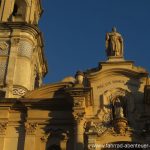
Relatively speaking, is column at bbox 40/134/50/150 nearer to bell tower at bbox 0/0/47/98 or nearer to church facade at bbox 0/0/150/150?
church facade at bbox 0/0/150/150

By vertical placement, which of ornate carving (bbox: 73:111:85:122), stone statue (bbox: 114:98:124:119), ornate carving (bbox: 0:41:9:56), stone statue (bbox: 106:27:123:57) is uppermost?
ornate carving (bbox: 0:41:9:56)

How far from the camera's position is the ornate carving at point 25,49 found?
3069 centimetres

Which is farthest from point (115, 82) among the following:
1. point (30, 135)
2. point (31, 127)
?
point (30, 135)

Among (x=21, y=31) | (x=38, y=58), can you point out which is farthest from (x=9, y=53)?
(x=38, y=58)

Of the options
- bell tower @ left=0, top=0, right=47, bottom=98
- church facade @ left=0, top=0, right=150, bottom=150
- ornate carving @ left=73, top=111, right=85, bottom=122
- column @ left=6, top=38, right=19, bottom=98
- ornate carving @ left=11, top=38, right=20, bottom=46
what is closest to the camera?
church facade @ left=0, top=0, right=150, bottom=150

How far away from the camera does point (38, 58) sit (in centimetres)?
3484

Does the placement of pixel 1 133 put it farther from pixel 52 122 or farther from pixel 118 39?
pixel 118 39

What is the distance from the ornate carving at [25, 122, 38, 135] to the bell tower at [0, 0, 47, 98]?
380cm

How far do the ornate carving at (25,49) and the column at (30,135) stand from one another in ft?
24.5

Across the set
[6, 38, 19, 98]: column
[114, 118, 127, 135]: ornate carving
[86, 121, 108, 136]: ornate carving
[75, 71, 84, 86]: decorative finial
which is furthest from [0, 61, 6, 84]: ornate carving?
[114, 118, 127, 135]: ornate carving

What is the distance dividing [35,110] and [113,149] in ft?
15.5

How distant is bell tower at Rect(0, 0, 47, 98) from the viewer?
29.0 meters

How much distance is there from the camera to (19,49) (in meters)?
30.8

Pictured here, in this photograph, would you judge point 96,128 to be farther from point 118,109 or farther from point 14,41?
point 14,41
